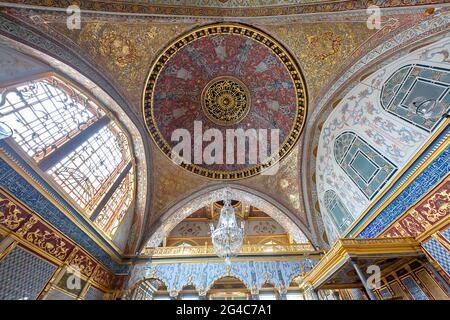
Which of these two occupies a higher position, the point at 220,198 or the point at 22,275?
the point at 220,198

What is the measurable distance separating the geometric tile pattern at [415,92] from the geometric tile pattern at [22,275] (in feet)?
29.1

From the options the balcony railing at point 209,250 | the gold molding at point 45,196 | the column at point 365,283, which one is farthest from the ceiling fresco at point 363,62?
the gold molding at point 45,196

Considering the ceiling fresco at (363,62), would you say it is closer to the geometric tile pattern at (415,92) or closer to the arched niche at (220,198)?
the geometric tile pattern at (415,92)

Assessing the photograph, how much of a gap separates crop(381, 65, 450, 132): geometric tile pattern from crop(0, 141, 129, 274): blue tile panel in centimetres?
837

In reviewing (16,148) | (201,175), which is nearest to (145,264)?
(201,175)

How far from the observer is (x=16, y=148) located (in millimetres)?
4082

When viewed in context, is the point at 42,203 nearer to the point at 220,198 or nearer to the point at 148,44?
the point at 148,44

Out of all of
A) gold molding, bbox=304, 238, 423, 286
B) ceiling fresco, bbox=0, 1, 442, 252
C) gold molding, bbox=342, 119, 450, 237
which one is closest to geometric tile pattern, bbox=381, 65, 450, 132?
gold molding, bbox=342, 119, 450, 237

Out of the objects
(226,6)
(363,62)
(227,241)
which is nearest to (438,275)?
(227,241)

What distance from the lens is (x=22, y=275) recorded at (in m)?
4.31

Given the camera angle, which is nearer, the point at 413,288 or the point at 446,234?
the point at 446,234

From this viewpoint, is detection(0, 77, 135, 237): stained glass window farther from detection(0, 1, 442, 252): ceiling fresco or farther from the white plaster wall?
the white plaster wall

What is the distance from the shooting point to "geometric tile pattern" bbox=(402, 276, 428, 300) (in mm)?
4543

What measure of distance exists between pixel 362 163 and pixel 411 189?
1475 millimetres
